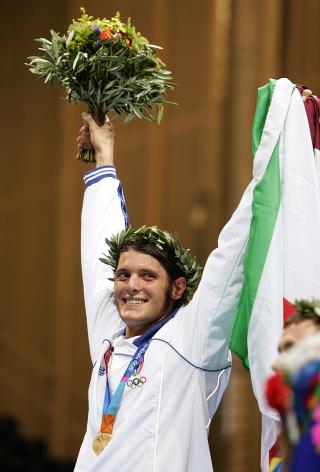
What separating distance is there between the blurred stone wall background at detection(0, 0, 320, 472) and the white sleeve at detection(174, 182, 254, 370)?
394 centimetres

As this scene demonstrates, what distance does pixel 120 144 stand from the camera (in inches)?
359

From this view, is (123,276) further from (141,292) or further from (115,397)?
(115,397)

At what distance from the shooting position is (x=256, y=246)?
287 centimetres

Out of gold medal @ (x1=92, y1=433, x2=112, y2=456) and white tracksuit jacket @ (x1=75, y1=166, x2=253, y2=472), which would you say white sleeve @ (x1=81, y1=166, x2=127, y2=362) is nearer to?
white tracksuit jacket @ (x1=75, y1=166, x2=253, y2=472)

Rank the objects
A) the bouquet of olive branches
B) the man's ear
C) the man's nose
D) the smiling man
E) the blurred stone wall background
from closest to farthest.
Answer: the smiling man, the man's nose, the man's ear, the bouquet of olive branches, the blurred stone wall background

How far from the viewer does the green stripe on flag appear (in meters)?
2.86

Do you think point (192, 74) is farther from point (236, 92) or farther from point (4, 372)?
point (4, 372)

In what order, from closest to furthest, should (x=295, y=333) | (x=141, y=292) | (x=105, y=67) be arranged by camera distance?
(x=295, y=333) < (x=141, y=292) < (x=105, y=67)

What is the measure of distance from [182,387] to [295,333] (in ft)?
3.44

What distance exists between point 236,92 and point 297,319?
5.41 m

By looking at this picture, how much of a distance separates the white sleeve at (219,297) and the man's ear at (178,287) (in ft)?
0.81

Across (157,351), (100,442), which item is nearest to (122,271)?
(157,351)

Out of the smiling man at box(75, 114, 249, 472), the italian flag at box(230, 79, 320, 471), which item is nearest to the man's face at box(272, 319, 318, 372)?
the italian flag at box(230, 79, 320, 471)

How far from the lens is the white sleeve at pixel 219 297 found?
292 cm
